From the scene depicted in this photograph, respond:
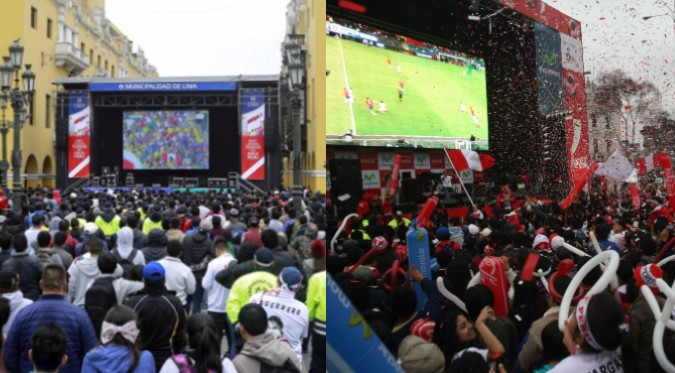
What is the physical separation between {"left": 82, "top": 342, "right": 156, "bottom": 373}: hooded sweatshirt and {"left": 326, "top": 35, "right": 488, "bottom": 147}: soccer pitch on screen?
196 cm

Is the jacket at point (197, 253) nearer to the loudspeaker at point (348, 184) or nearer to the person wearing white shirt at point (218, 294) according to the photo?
the person wearing white shirt at point (218, 294)

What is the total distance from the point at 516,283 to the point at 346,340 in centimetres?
34

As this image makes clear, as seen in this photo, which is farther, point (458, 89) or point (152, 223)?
point (152, 223)

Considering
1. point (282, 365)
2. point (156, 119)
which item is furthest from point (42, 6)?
point (282, 365)

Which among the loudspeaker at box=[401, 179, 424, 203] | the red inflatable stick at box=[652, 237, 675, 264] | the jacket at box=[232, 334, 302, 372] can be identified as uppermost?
the loudspeaker at box=[401, 179, 424, 203]

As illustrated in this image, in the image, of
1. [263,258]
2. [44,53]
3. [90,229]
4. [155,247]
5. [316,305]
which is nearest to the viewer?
[316,305]

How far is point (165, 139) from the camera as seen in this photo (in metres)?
23.6

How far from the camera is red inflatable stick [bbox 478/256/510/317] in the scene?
3.05 feet

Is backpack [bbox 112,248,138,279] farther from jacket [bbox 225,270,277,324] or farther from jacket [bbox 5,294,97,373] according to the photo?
jacket [bbox 5,294,97,373]

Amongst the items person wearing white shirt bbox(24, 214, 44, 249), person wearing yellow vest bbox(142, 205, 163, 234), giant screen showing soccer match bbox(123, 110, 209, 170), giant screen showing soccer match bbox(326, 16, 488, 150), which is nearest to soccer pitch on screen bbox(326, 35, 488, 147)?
giant screen showing soccer match bbox(326, 16, 488, 150)

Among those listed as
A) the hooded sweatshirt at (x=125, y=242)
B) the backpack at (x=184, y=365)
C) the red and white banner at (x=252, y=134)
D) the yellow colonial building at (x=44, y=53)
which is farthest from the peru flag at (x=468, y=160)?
the yellow colonial building at (x=44, y=53)

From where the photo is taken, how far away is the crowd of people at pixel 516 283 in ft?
2.69

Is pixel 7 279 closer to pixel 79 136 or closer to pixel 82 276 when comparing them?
pixel 82 276

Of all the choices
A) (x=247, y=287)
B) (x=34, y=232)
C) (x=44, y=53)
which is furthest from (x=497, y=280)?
(x=44, y=53)
